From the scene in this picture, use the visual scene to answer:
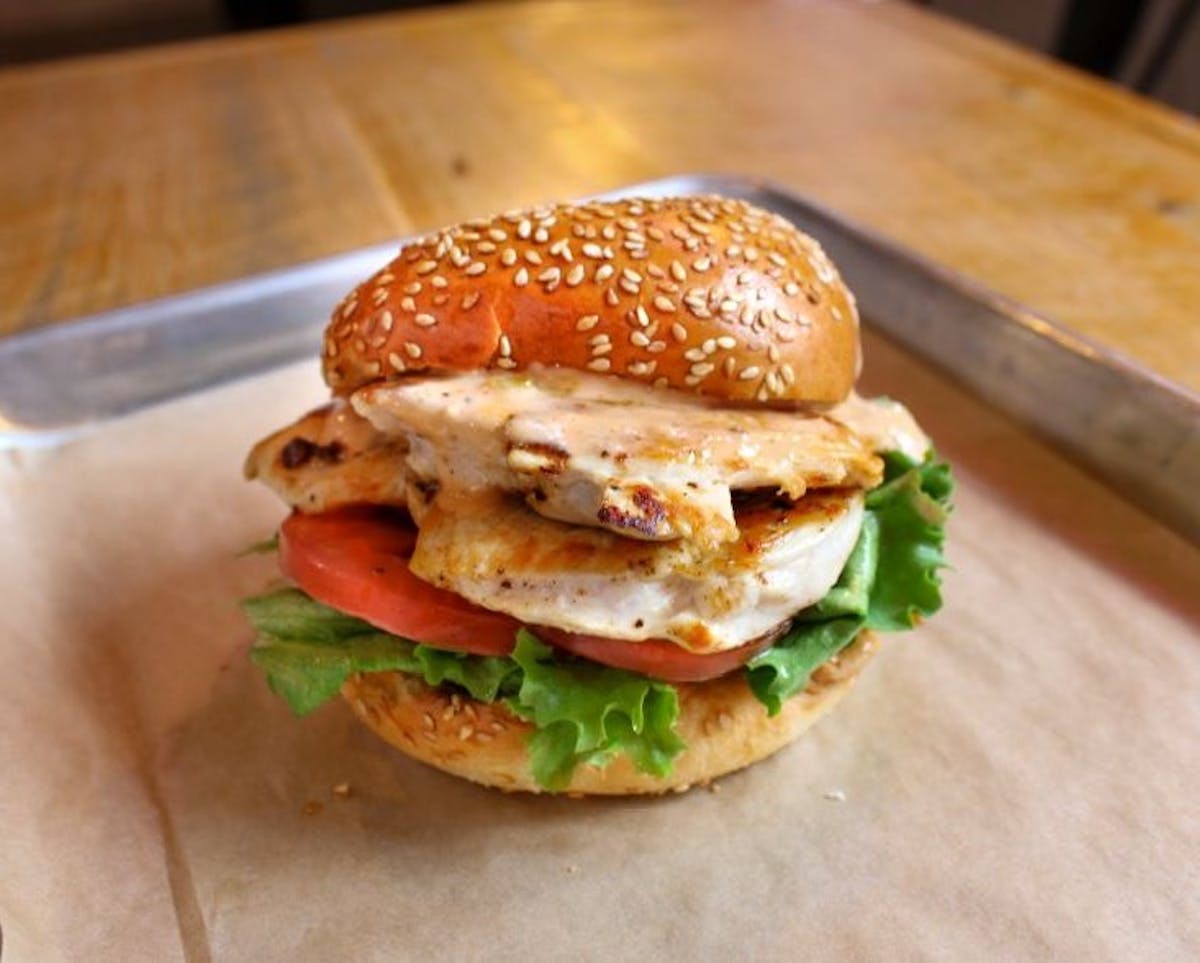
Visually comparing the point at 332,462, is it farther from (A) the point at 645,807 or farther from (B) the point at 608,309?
(A) the point at 645,807

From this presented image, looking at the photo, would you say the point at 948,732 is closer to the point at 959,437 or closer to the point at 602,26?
the point at 959,437

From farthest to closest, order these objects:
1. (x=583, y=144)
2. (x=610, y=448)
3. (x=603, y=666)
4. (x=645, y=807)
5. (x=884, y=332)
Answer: (x=583, y=144), (x=884, y=332), (x=645, y=807), (x=603, y=666), (x=610, y=448)

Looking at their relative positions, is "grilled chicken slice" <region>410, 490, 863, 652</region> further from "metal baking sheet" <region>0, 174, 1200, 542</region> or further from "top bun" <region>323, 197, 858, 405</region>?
"metal baking sheet" <region>0, 174, 1200, 542</region>

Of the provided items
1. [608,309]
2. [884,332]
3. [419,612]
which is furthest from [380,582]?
[884,332]

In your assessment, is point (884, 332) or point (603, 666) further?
point (884, 332)

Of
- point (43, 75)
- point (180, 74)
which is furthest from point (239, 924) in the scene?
point (43, 75)

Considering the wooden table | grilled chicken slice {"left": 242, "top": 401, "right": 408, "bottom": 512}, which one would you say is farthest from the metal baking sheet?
grilled chicken slice {"left": 242, "top": 401, "right": 408, "bottom": 512}
